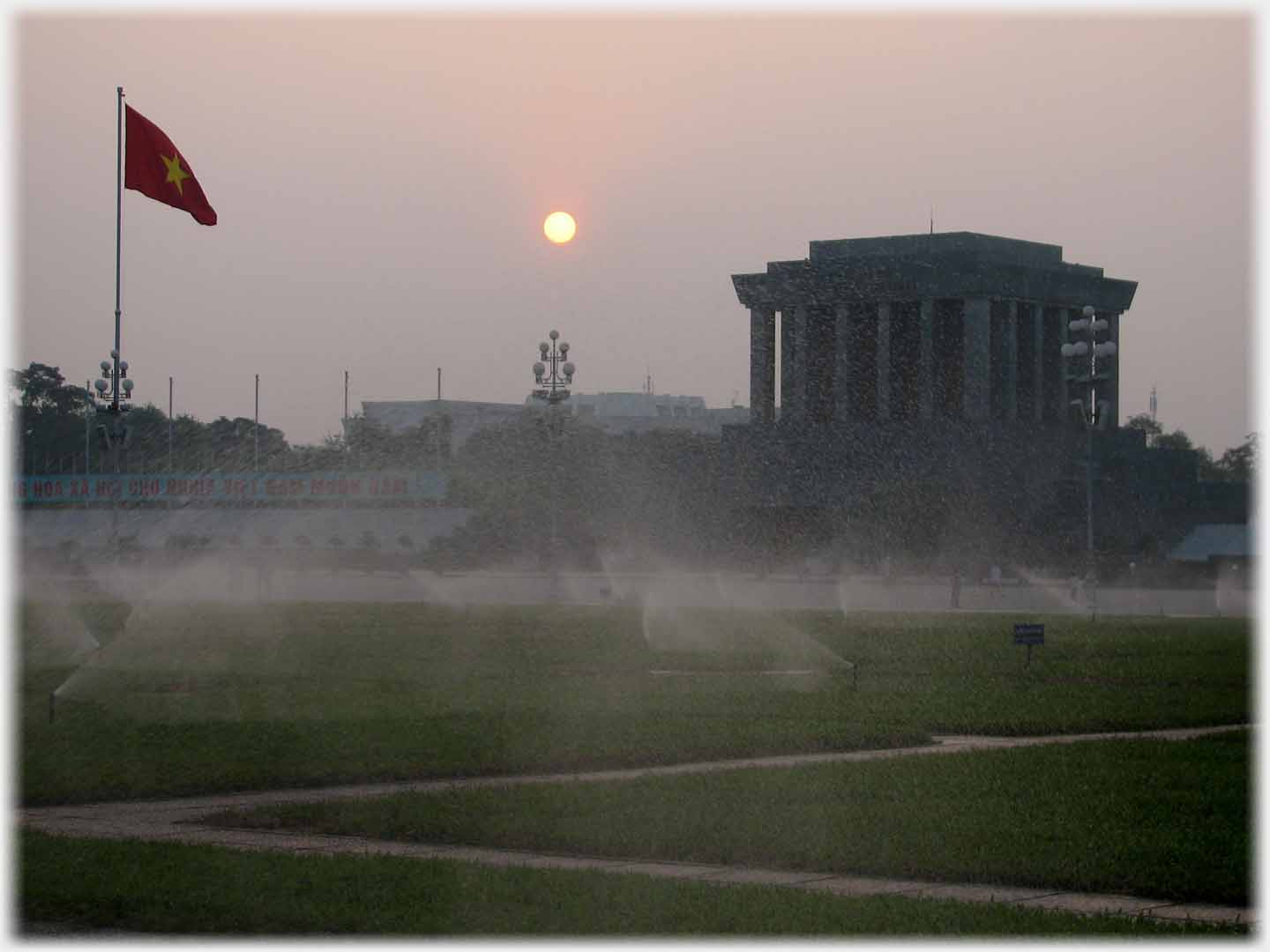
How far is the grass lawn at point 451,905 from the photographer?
10.6 m

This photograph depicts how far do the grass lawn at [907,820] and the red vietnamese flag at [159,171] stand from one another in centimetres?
2005

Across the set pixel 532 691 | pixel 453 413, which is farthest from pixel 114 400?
pixel 453 413

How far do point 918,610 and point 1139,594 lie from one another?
11.1m

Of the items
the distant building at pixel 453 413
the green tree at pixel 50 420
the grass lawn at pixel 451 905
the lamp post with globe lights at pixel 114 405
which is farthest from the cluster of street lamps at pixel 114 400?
the distant building at pixel 453 413

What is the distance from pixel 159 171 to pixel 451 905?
2475 centimetres

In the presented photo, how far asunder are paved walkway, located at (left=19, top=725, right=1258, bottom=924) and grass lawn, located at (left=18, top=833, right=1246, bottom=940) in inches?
18.0

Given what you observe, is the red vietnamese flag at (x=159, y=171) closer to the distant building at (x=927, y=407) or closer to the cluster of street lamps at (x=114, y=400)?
the cluster of street lamps at (x=114, y=400)

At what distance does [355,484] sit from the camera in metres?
81.2

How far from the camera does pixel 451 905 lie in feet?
36.8

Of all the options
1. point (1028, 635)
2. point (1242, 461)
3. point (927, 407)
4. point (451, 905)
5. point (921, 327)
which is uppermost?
point (921, 327)

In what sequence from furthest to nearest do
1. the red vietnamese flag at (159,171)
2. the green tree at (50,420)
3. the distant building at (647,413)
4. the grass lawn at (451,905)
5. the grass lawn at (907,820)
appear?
the distant building at (647,413)
the green tree at (50,420)
the red vietnamese flag at (159,171)
the grass lawn at (907,820)
the grass lawn at (451,905)

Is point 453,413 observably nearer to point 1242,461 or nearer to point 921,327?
point 921,327

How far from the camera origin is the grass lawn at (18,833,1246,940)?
10.6 metres

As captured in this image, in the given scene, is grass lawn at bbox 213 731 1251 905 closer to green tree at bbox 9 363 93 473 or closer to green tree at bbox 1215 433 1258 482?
green tree at bbox 1215 433 1258 482
